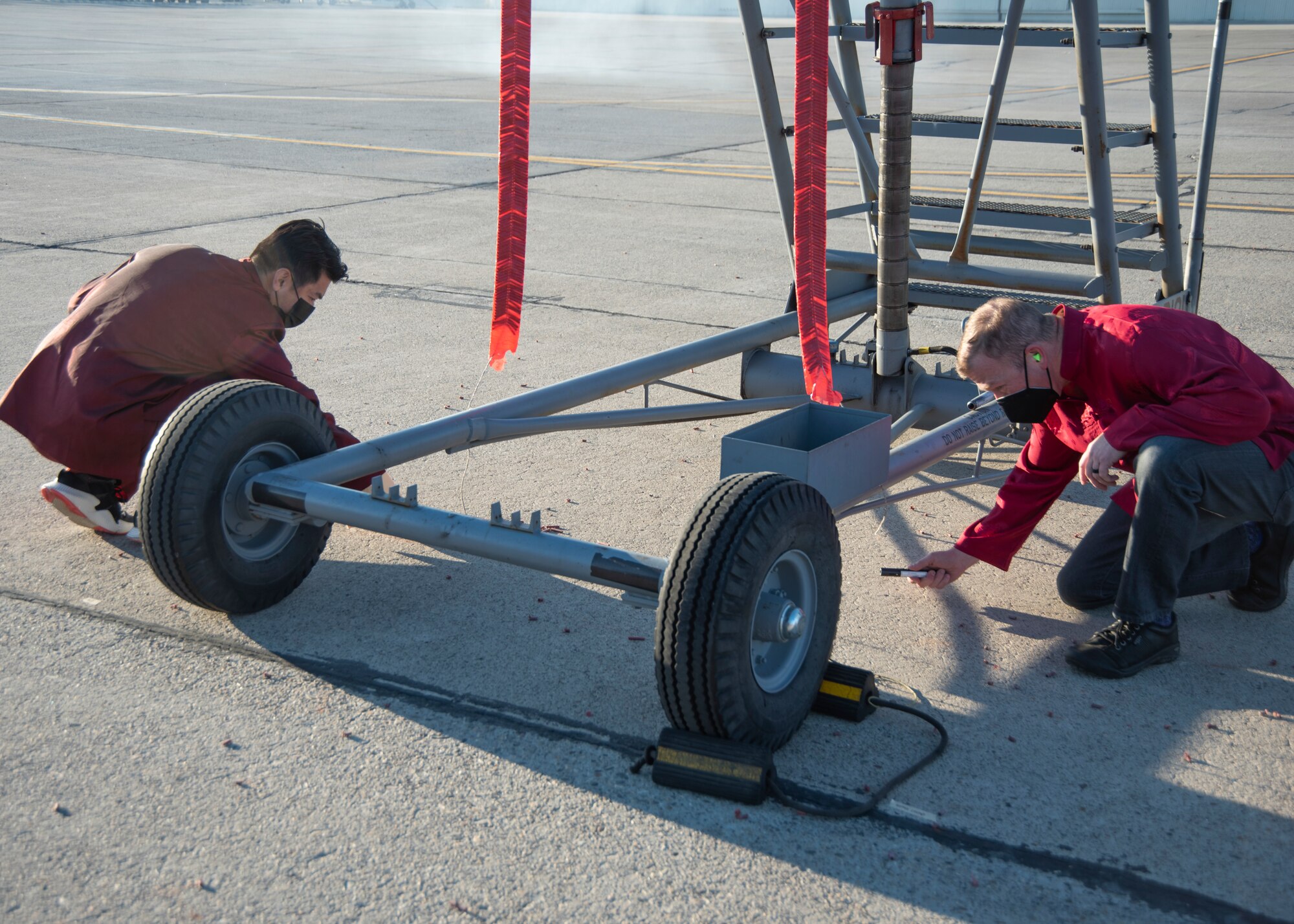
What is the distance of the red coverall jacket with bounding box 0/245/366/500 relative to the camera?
397 centimetres

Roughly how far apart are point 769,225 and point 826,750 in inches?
310

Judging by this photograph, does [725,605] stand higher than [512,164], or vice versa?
[512,164]

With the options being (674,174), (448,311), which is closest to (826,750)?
(448,311)

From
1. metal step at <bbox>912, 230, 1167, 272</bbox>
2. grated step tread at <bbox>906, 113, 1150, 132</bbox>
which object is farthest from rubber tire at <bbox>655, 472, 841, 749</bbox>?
metal step at <bbox>912, 230, 1167, 272</bbox>

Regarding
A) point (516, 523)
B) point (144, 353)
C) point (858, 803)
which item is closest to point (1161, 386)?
point (858, 803)

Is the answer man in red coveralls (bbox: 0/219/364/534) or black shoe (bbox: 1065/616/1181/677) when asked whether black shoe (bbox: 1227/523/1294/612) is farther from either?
man in red coveralls (bbox: 0/219/364/534)

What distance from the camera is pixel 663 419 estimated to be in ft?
14.3

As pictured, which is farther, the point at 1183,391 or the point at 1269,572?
the point at 1269,572

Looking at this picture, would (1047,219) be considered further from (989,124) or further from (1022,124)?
(989,124)

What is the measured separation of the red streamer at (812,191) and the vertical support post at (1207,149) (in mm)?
1433

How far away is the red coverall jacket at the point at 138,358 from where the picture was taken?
3.97 metres

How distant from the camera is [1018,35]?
15.2ft

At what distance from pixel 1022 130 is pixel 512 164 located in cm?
218

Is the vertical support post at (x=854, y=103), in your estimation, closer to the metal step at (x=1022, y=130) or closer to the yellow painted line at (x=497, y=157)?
the metal step at (x=1022, y=130)
